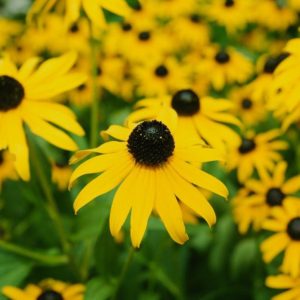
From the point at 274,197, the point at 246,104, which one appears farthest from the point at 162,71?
the point at 274,197

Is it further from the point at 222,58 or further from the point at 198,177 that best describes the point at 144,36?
the point at 198,177

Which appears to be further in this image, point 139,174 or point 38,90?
point 38,90

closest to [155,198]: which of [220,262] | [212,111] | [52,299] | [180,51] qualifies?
[52,299]

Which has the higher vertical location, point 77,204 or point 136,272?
point 77,204

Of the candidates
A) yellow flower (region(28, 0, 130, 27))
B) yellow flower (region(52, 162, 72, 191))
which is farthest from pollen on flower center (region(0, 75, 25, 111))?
yellow flower (region(52, 162, 72, 191))

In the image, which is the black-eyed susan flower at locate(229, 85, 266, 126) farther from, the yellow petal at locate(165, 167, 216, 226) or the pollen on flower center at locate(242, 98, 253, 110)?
the yellow petal at locate(165, 167, 216, 226)

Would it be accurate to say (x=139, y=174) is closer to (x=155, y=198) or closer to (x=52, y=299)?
(x=155, y=198)
